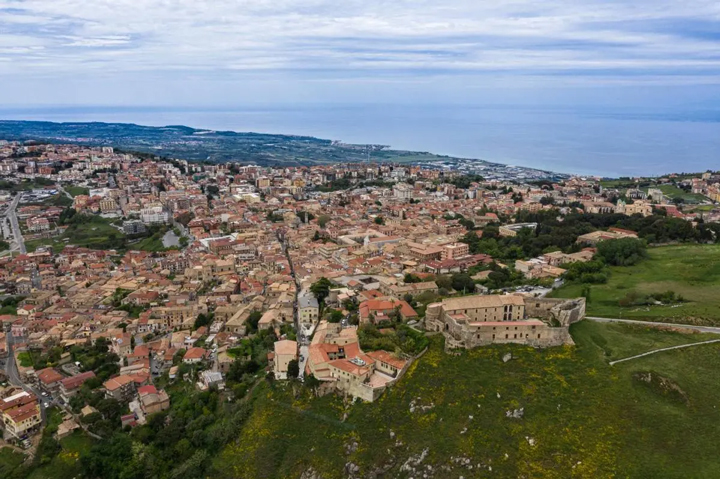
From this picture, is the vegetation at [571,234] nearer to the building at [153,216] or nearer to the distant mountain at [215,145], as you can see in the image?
the building at [153,216]

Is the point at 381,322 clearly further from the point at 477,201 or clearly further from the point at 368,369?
the point at 477,201

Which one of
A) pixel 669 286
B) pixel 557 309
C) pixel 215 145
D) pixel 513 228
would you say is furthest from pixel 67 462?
pixel 215 145

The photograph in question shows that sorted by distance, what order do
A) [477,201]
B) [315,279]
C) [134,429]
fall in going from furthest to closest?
[477,201] → [315,279] → [134,429]

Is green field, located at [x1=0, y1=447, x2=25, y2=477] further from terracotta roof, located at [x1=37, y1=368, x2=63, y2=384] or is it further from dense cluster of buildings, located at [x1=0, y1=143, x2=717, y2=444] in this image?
terracotta roof, located at [x1=37, y1=368, x2=63, y2=384]


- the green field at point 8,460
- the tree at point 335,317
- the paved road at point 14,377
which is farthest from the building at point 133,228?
the tree at point 335,317

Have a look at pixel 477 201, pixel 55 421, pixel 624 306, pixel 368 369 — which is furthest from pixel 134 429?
pixel 477 201

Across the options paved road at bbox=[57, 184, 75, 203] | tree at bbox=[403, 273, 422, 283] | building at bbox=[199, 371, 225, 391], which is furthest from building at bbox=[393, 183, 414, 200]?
building at bbox=[199, 371, 225, 391]
